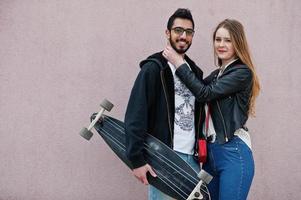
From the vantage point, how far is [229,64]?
245 centimetres

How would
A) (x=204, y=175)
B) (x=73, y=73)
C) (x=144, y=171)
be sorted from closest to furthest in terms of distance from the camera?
1. (x=204, y=175)
2. (x=144, y=171)
3. (x=73, y=73)

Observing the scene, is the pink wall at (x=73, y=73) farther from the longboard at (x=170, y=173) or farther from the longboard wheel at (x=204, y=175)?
the longboard wheel at (x=204, y=175)

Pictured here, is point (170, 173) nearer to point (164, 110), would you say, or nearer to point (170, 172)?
point (170, 172)

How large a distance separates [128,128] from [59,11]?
135 centimetres

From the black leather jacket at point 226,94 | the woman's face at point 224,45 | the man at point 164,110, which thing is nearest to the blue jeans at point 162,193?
the man at point 164,110

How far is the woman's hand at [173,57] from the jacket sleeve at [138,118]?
164 mm

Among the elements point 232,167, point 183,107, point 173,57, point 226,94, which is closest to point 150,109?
point 183,107

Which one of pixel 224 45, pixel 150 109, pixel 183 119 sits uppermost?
pixel 224 45

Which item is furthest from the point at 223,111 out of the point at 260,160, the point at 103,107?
the point at 260,160

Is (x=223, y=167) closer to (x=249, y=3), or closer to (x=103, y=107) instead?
(x=103, y=107)

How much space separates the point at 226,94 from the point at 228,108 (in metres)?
0.09

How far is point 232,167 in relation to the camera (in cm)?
232

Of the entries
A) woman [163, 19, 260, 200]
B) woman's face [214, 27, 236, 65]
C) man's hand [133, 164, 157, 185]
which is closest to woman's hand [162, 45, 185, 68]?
woman [163, 19, 260, 200]

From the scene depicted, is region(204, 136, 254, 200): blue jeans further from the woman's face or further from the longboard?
the woman's face
